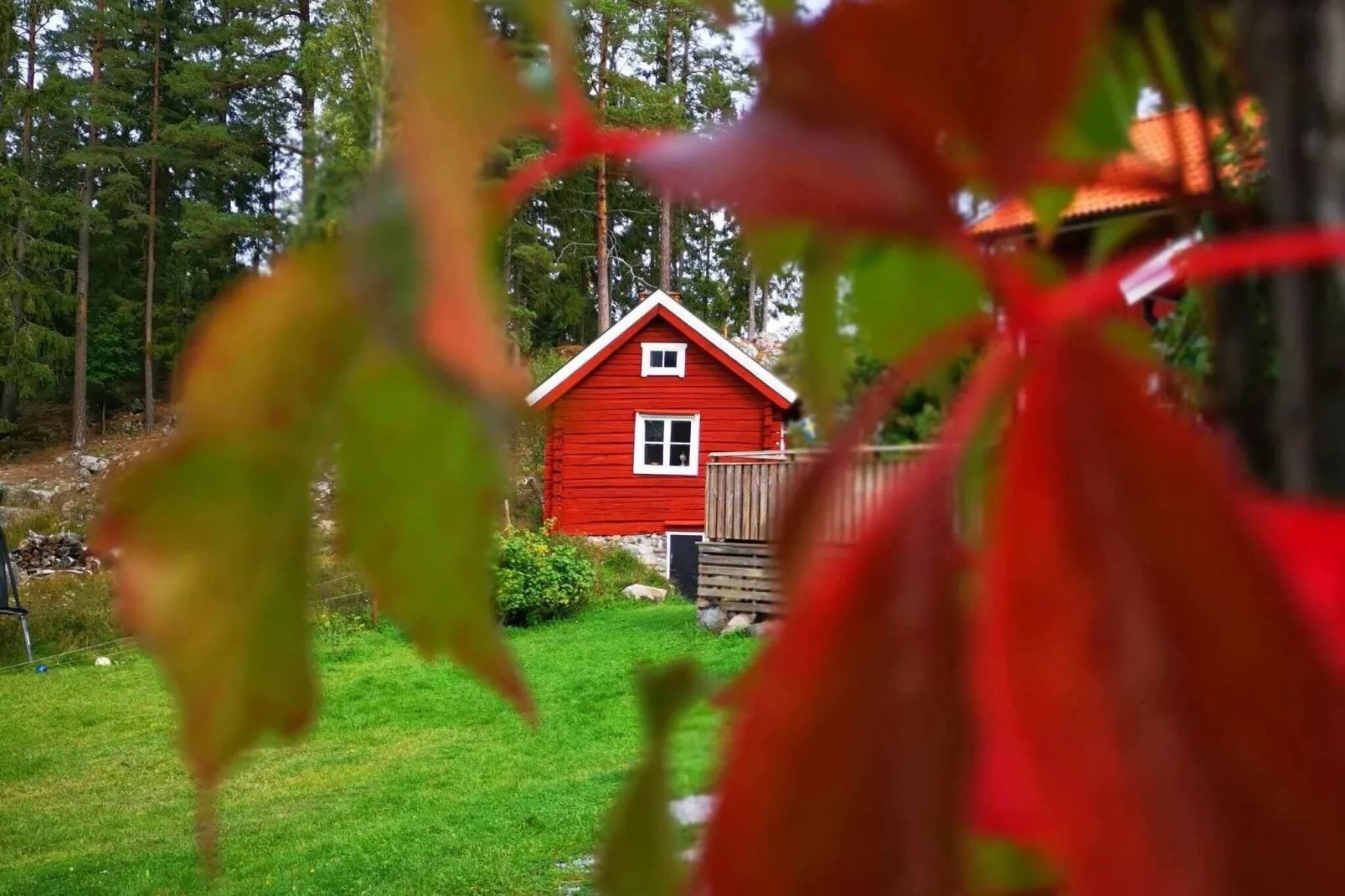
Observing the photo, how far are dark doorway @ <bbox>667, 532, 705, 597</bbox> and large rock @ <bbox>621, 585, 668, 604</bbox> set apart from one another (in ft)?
2.04

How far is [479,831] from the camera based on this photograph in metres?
3.32

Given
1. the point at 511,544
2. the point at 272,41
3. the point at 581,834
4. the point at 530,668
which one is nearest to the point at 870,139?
the point at 272,41

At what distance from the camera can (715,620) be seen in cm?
577

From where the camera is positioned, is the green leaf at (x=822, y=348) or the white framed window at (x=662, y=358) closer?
the green leaf at (x=822, y=348)

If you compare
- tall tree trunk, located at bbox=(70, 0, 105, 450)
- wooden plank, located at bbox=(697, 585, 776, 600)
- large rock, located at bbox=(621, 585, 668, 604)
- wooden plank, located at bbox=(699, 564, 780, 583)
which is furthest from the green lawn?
tall tree trunk, located at bbox=(70, 0, 105, 450)

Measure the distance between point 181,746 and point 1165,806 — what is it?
79 mm

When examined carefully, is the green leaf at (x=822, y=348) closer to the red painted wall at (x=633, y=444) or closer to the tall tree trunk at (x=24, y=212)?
the red painted wall at (x=633, y=444)

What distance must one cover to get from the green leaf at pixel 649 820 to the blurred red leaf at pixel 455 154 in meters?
0.05

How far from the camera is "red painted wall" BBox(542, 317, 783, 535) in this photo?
25.5 ft

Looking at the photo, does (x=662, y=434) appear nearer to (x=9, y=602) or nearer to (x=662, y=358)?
(x=662, y=358)

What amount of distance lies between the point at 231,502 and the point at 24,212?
37.8 feet

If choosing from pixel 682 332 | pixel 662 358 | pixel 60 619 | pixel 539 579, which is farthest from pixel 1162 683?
pixel 662 358

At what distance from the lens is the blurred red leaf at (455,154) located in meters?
0.06

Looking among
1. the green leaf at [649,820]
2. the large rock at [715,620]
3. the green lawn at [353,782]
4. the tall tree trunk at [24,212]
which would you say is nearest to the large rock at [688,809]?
the green leaf at [649,820]
